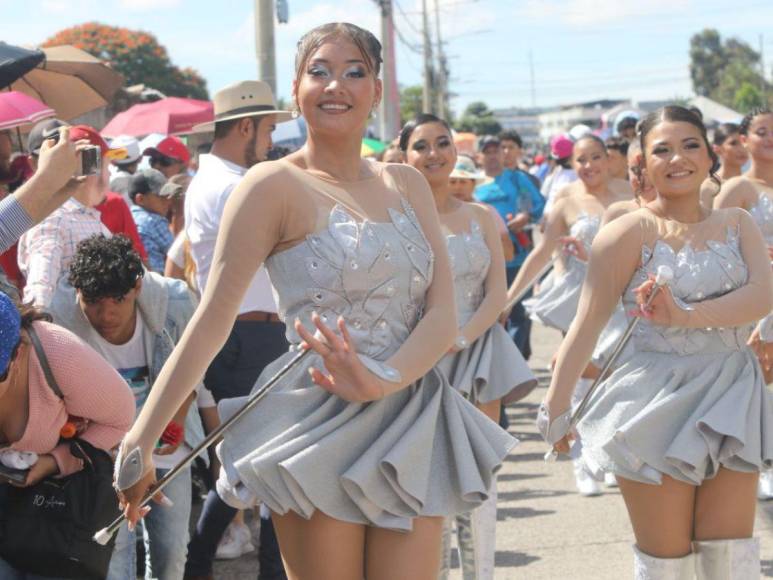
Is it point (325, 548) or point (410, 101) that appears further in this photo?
point (410, 101)

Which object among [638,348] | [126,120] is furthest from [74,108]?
[638,348]

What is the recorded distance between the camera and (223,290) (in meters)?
3.49

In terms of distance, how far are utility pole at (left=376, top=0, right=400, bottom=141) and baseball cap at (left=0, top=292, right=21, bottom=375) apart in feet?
54.6

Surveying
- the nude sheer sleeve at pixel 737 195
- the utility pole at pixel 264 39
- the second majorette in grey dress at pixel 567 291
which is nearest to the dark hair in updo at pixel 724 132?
the second majorette in grey dress at pixel 567 291

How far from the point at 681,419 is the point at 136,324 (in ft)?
6.83

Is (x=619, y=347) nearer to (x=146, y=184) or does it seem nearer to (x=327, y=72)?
(x=327, y=72)

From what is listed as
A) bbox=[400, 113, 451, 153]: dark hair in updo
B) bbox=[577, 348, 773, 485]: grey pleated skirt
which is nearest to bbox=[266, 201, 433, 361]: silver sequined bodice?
bbox=[577, 348, 773, 485]: grey pleated skirt

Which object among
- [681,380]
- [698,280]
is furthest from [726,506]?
[698,280]

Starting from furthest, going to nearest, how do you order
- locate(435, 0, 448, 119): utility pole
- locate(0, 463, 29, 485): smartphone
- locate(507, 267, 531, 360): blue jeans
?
locate(435, 0, 448, 119): utility pole, locate(507, 267, 531, 360): blue jeans, locate(0, 463, 29, 485): smartphone

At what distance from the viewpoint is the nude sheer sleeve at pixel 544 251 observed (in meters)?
7.63

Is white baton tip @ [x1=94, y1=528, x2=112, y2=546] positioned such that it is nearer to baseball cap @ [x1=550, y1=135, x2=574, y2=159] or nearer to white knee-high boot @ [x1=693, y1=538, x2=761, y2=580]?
white knee-high boot @ [x1=693, y1=538, x2=761, y2=580]

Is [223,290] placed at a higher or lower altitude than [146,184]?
higher

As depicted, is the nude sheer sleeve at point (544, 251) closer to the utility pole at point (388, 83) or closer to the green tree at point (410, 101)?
the utility pole at point (388, 83)

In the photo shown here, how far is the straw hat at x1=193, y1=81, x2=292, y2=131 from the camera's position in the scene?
20.4 ft
